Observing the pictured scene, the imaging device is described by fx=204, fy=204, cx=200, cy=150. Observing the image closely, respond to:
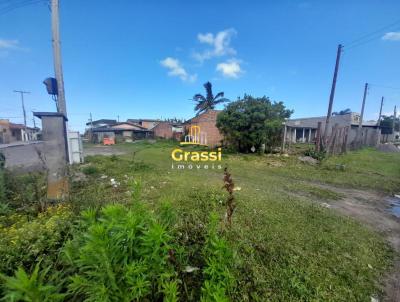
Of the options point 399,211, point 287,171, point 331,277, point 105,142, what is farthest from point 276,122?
point 105,142

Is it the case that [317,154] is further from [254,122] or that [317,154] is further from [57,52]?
[57,52]

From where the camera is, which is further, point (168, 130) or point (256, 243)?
point (168, 130)

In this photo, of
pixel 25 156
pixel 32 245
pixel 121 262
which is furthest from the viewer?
pixel 25 156

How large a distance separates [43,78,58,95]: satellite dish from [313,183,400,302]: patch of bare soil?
7.99 meters

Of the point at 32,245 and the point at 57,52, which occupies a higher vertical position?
the point at 57,52

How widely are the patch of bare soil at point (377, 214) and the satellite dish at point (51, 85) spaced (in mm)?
7994

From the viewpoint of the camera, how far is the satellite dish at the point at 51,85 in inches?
238

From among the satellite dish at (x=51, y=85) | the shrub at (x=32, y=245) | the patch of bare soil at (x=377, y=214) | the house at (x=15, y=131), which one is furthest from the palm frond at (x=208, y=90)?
the house at (x=15, y=131)

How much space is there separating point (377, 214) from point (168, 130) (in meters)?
32.7

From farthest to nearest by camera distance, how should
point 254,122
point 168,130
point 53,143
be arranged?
point 168,130 < point 254,122 < point 53,143

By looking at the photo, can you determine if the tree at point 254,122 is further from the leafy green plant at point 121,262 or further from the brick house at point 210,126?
the leafy green plant at point 121,262

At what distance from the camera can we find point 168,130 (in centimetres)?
3528

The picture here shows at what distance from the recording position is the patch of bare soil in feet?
7.36

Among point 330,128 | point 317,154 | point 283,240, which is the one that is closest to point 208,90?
point 330,128
